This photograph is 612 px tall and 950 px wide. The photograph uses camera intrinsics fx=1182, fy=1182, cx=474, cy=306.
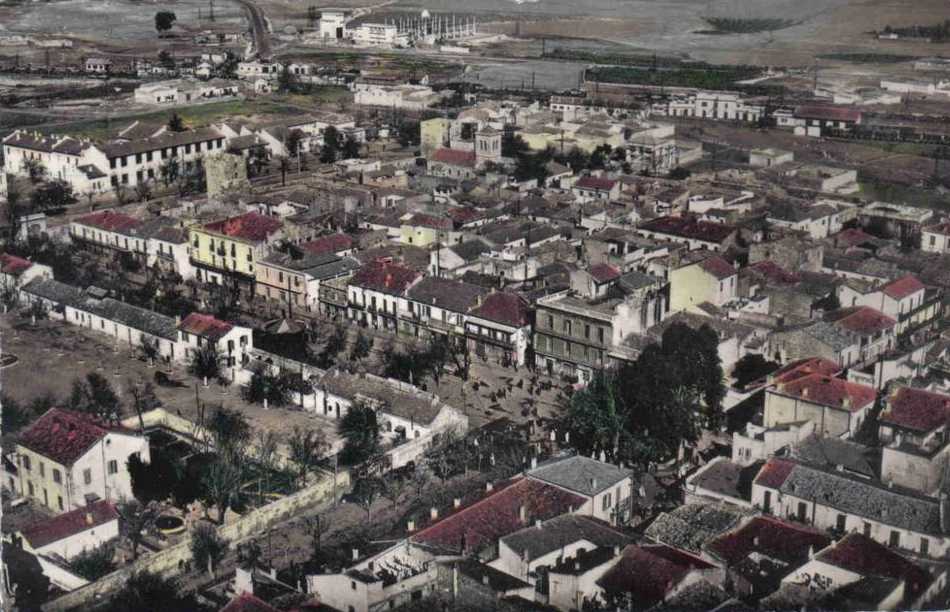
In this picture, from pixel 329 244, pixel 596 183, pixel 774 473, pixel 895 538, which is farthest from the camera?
pixel 596 183

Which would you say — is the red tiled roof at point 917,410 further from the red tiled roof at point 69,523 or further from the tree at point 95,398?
the tree at point 95,398

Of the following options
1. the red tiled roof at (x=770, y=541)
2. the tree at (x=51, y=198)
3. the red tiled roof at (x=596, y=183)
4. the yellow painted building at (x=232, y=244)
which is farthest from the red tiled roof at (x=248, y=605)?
the tree at (x=51, y=198)

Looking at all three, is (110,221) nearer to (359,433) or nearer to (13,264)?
(13,264)

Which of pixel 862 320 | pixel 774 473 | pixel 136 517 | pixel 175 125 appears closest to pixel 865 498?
pixel 774 473

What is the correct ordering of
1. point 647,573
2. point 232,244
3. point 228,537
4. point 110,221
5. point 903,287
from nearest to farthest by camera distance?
point 647,573, point 228,537, point 903,287, point 232,244, point 110,221

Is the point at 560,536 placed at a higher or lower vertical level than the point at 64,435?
lower

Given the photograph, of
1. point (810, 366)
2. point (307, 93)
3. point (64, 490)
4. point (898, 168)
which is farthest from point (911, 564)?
point (307, 93)

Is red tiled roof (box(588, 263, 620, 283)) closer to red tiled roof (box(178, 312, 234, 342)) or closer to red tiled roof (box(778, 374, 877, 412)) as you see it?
red tiled roof (box(778, 374, 877, 412))

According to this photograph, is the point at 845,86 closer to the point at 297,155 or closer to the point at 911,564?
the point at 297,155
